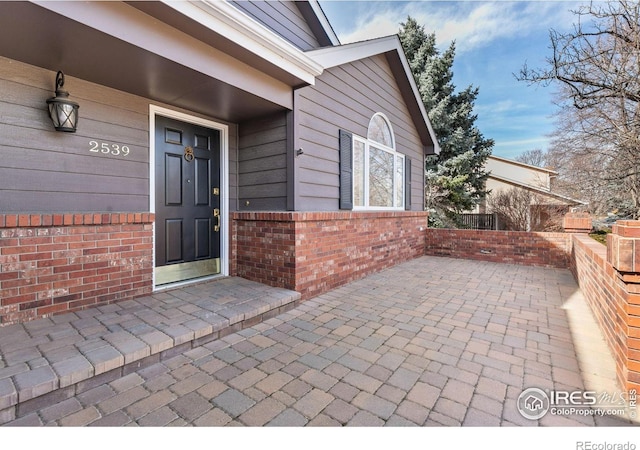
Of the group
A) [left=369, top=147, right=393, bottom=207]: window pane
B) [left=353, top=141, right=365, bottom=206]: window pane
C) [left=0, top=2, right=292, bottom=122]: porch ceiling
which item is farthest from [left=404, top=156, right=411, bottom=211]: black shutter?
[left=0, top=2, right=292, bottom=122]: porch ceiling

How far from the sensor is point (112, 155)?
3080 millimetres

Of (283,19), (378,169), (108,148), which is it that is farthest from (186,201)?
(378,169)

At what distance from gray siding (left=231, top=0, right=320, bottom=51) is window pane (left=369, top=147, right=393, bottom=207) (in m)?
2.16

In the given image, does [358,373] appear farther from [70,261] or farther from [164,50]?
[164,50]

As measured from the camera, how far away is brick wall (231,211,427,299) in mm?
3662

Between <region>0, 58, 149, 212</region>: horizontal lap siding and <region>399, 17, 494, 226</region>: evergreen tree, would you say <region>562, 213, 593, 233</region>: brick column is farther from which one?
<region>0, 58, 149, 212</region>: horizontal lap siding

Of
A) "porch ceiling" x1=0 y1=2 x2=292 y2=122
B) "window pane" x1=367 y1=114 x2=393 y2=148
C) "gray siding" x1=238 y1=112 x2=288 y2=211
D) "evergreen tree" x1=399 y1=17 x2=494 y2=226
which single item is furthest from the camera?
"evergreen tree" x1=399 y1=17 x2=494 y2=226

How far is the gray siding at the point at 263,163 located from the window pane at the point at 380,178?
2.17 m

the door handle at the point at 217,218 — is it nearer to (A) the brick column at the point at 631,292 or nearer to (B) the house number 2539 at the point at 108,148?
(B) the house number 2539 at the point at 108,148

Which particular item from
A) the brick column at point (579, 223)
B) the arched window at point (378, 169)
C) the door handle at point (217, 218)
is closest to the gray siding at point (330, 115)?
the arched window at point (378, 169)

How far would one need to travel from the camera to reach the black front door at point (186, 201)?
356 centimetres

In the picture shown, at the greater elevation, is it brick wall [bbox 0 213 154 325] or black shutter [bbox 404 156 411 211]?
Result: black shutter [bbox 404 156 411 211]

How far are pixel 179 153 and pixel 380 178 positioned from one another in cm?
360

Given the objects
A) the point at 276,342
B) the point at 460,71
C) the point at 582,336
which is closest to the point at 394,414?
the point at 276,342
